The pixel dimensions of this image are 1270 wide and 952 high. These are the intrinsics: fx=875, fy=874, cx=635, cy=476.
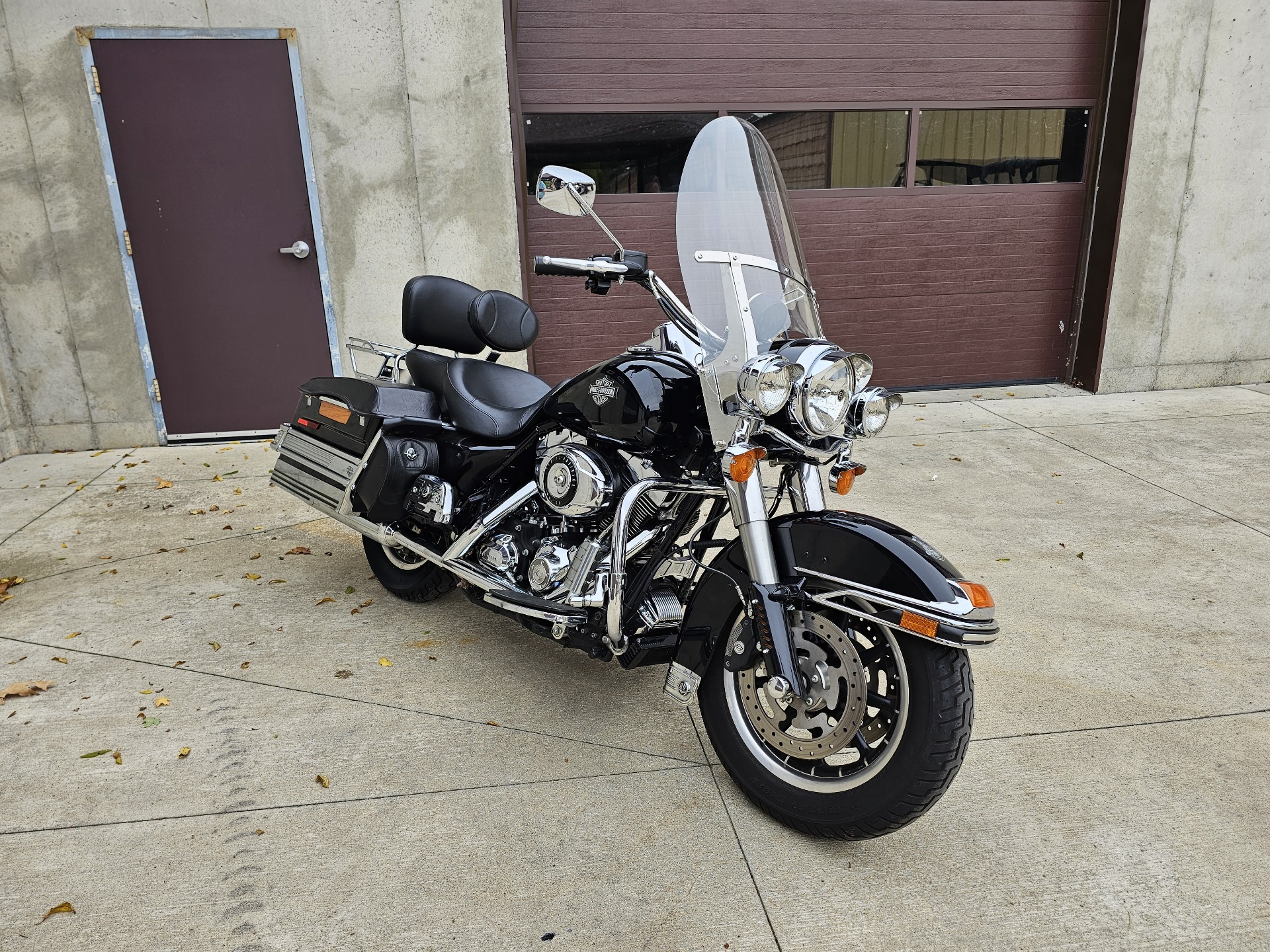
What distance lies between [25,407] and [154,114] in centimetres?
216

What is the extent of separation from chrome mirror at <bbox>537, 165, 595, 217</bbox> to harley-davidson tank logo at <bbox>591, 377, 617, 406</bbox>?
20.7 inches

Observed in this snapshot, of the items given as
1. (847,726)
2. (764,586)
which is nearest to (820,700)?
(847,726)

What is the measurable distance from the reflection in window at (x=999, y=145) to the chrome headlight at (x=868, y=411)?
5.30 m

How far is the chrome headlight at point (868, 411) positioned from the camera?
2.10 m

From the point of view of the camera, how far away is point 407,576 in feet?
11.7

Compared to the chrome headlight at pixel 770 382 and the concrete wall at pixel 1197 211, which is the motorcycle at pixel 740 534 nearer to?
the chrome headlight at pixel 770 382

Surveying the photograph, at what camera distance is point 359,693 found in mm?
2918

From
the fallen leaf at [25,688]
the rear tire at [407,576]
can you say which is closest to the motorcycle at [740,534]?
the rear tire at [407,576]

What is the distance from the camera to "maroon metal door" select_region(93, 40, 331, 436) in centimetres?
547

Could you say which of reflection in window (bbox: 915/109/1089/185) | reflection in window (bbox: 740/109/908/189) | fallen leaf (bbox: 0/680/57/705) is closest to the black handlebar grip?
fallen leaf (bbox: 0/680/57/705)

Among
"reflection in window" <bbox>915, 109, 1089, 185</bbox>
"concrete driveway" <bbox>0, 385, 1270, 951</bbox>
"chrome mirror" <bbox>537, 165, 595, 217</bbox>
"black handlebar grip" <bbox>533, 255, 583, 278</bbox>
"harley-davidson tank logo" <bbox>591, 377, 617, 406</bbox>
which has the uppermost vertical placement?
"reflection in window" <bbox>915, 109, 1089, 185</bbox>

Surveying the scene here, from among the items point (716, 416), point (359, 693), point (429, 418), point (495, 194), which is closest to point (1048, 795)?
point (716, 416)

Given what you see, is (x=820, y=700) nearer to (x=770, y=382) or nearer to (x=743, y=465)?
(x=743, y=465)

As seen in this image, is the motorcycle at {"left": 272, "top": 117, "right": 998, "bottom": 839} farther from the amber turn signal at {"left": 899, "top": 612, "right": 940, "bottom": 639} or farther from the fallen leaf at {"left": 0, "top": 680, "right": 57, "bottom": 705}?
the fallen leaf at {"left": 0, "top": 680, "right": 57, "bottom": 705}
